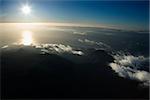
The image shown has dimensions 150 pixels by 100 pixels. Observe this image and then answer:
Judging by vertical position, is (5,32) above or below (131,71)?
above

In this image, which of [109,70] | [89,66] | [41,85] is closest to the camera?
[41,85]

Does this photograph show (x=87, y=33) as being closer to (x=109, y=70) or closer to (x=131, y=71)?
(x=131, y=71)

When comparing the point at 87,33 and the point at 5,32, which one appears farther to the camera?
the point at 87,33

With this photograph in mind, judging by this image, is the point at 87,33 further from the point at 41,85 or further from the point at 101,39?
the point at 41,85

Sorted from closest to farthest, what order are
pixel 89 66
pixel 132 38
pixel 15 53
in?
pixel 132 38, pixel 89 66, pixel 15 53

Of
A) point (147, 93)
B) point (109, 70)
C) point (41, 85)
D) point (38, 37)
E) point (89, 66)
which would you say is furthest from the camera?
point (89, 66)

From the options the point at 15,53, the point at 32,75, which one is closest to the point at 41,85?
the point at 32,75

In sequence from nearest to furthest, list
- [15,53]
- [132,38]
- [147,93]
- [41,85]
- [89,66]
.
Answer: [147,93], [41,85], [132,38], [89,66], [15,53]

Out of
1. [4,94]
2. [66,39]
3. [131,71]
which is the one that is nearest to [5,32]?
[66,39]

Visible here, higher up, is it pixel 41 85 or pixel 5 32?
pixel 5 32
